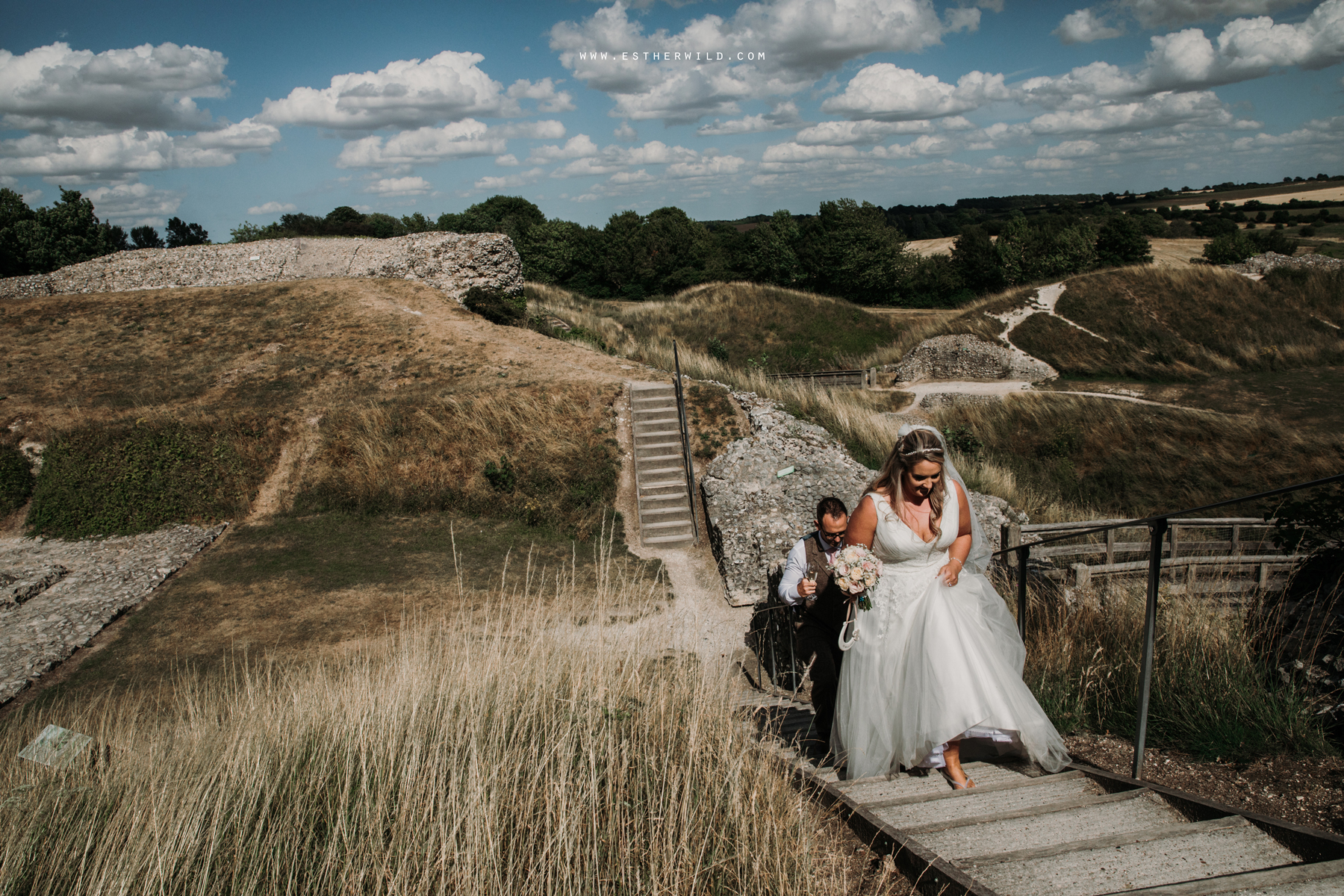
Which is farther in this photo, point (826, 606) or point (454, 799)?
point (826, 606)

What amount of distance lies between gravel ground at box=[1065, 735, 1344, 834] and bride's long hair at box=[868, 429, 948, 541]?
5.18 ft

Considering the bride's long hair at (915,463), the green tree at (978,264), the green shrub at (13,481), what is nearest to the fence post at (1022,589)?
the bride's long hair at (915,463)

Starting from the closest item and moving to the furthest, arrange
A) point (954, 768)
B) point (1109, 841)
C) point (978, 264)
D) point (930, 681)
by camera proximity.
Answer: point (1109, 841), point (954, 768), point (930, 681), point (978, 264)

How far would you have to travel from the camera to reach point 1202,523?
9.63 metres

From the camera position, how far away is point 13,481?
13.3 metres

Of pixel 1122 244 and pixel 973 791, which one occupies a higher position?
pixel 1122 244

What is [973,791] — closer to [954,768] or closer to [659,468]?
[954,768]

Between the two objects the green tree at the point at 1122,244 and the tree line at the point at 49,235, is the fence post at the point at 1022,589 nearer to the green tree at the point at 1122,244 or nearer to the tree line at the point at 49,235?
the tree line at the point at 49,235

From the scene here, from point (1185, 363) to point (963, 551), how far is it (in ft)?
97.0

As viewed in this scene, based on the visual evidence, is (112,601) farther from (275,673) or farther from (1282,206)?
(1282,206)

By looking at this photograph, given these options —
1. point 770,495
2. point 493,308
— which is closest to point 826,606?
point 770,495

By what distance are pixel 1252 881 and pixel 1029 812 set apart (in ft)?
2.86

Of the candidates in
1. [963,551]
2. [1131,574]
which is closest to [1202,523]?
[1131,574]

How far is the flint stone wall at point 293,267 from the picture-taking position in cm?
2173
